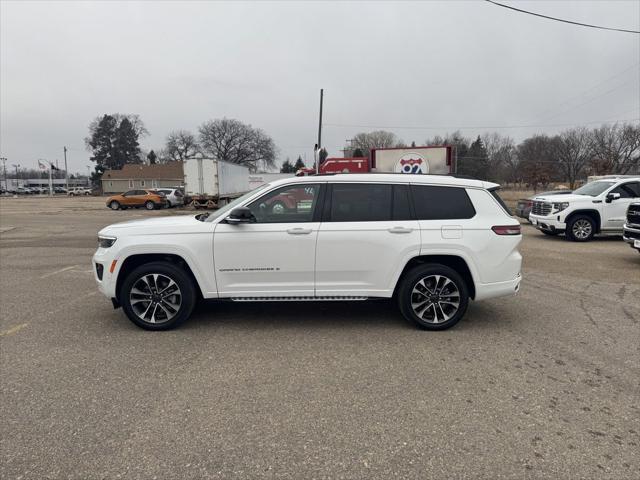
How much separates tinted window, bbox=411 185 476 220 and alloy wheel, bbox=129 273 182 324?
291 centimetres

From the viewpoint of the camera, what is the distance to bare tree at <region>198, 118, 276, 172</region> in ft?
287

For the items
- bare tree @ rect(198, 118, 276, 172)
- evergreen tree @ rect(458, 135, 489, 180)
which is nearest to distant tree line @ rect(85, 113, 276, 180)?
bare tree @ rect(198, 118, 276, 172)

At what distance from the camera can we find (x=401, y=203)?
15.5ft

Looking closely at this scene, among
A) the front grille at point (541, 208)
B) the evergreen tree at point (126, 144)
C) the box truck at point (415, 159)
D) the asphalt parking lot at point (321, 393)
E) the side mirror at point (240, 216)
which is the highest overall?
the evergreen tree at point (126, 144)

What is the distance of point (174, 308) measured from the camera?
470 centimetres

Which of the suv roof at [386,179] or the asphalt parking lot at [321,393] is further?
the suv roof at [386,179]

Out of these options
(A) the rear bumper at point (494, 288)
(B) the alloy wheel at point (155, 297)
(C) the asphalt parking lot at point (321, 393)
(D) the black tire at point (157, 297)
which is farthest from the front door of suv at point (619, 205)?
(B) the alloy wheel at point (155, 297)

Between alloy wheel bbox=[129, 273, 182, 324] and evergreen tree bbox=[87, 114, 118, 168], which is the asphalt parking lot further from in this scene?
evergreen tree bbox=[87, 114, 118, 168]

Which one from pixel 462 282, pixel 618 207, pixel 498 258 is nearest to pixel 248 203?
pixel 462 282

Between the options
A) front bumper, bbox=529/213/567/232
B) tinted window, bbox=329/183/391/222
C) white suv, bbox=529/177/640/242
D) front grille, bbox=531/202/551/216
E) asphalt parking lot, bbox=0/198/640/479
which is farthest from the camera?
front grille, bbox=531/202/551/216

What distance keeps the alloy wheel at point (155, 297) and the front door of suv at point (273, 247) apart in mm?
534

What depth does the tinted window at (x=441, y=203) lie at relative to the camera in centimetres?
471

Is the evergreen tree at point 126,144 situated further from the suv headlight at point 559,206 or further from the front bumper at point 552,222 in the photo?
the suv headlight at point 559,206

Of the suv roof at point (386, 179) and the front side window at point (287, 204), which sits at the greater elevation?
the suv roof at point (386, 179)
